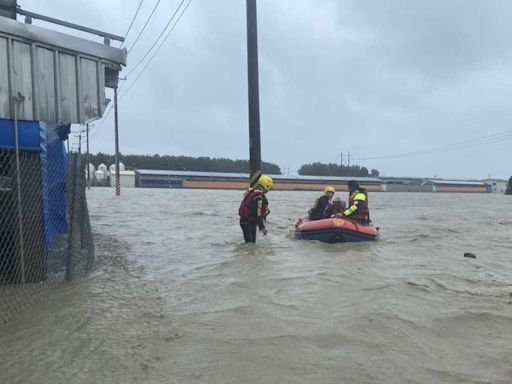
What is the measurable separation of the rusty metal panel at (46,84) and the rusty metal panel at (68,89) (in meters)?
0.15

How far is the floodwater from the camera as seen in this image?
429cm

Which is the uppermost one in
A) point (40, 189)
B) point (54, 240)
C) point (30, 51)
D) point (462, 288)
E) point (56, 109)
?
point (30, 51)

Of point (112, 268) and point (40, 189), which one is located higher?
point (40, 189)

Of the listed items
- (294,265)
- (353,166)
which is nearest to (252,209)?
(294,265)

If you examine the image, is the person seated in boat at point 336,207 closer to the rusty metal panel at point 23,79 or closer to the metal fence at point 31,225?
the metal fence at point 31,225

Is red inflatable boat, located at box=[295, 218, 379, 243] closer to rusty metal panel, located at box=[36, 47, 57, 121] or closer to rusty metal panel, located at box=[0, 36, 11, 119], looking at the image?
rusty metal panel, located at box=[36, 47, 57, 121]

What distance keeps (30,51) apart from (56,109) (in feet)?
3.14

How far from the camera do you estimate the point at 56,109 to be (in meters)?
8.20

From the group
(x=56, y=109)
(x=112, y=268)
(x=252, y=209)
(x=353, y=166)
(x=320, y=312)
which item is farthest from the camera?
(x=353, y=166)

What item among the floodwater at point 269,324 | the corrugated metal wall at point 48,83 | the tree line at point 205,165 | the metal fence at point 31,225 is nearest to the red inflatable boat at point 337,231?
the floodwater at point 269,324

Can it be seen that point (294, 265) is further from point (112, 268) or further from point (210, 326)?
point (210, 326)

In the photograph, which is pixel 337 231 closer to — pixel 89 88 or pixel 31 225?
pixel 89 88

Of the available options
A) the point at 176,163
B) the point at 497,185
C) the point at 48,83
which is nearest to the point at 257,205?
the point at 48,83

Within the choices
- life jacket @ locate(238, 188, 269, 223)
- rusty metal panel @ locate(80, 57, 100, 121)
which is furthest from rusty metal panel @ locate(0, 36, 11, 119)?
life jacket @ locate(238, 188, 269, 223)
